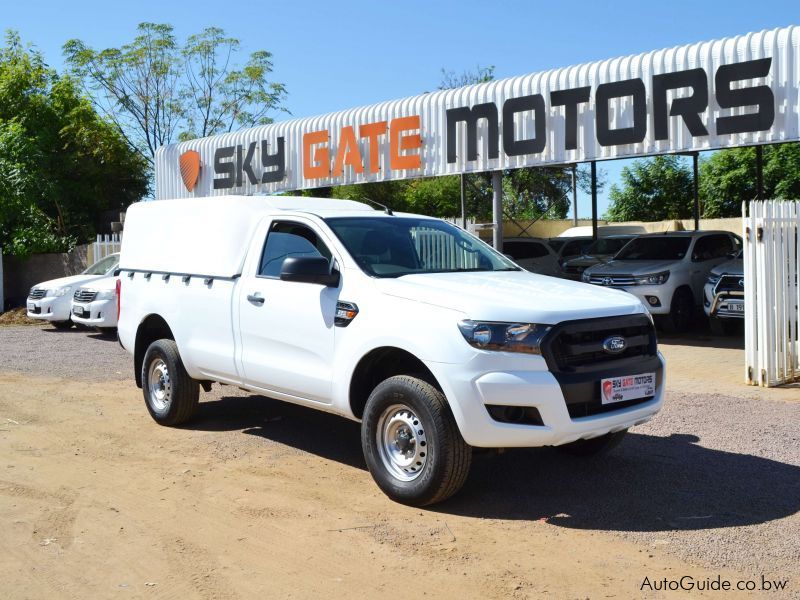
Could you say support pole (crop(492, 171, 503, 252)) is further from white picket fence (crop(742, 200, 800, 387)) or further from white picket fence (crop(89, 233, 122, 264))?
white picket fence (crop(89, 233, 122, 264))

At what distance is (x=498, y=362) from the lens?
532 cm

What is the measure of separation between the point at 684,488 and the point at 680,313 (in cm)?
1026

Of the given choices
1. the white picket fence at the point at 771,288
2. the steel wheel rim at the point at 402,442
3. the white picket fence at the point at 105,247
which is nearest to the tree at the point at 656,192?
the white picket fence at the point at 105,247

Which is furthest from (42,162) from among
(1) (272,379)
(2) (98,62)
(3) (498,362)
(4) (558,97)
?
(3) (498,362)

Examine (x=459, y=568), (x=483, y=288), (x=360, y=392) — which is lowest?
(x=459, y=568)

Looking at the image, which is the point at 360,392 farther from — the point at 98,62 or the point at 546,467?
the point at 98,62

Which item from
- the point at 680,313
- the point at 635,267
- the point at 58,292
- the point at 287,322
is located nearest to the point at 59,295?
the point at 58,292

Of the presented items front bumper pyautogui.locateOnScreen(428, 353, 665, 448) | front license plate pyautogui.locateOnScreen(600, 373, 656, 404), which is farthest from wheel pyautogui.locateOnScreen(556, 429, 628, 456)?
front bumper pyautogui.locateOnScreen(428, 353, 665, 448)

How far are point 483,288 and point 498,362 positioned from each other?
75 centimetres

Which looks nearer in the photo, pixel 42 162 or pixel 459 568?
pixel 459 568

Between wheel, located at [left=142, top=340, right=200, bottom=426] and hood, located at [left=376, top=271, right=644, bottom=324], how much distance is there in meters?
2.79

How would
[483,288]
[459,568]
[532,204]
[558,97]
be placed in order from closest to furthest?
[459,568] < [483,288] < [558,97] < [532,204]

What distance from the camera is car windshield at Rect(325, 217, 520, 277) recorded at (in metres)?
6.56

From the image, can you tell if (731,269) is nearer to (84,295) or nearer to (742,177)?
(84,295)
